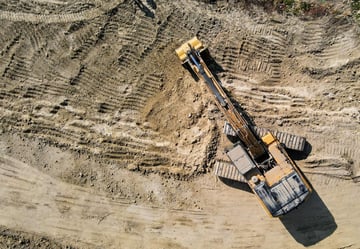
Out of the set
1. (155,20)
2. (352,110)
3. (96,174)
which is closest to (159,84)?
(155,20)

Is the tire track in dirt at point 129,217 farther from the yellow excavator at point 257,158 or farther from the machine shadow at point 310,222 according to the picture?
the yellow excavator at point 257,158

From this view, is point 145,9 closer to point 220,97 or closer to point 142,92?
point 142,92

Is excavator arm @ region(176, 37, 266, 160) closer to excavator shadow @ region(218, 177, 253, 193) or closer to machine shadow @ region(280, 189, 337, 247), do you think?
excavator shadow @ region(218, 177, 253, 193)

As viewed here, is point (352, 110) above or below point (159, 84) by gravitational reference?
above

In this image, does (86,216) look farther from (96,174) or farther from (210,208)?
(210,208)

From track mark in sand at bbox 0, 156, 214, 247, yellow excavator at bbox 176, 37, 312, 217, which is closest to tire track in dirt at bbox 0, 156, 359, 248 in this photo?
track mark in sand at bbox 0, 156, 214, 247

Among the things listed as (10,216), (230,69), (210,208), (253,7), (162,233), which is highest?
(253,7)
